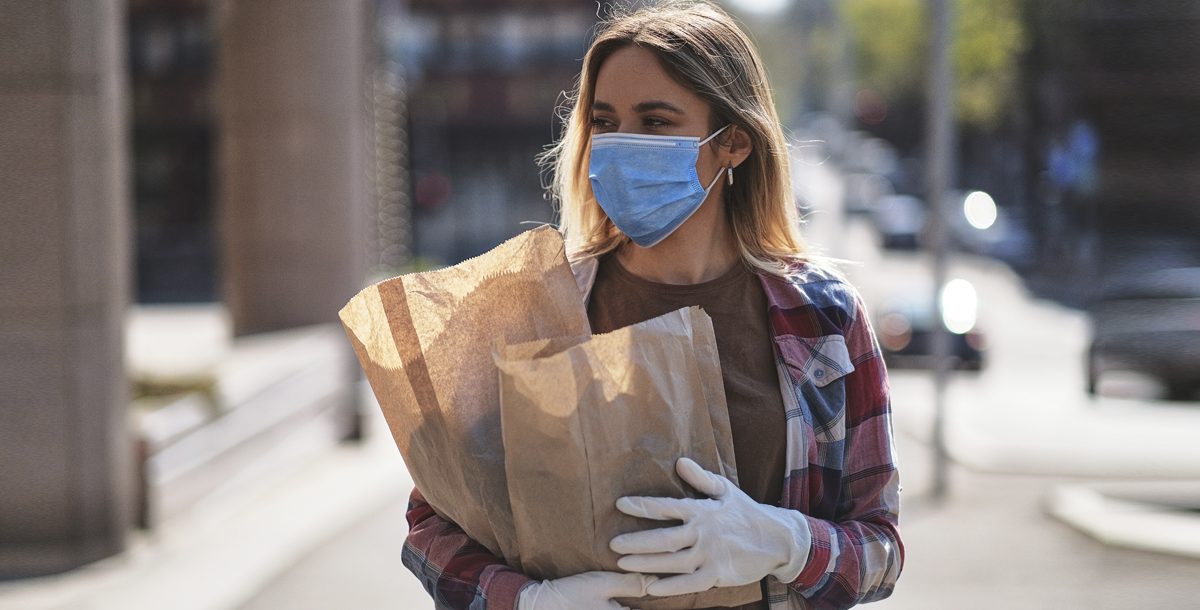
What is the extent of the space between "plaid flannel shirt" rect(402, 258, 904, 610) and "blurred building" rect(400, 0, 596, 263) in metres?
48.9

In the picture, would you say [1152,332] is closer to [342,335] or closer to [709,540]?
[342,335]

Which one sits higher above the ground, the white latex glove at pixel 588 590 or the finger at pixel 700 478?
A: the finger at pixel 700 478

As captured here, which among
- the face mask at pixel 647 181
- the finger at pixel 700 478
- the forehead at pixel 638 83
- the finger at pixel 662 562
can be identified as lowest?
the finger at pixel 662 562

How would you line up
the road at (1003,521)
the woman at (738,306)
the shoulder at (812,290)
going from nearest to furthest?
the woman at (738,306)
the shoulder at (812,290)
the road at (1003,521)

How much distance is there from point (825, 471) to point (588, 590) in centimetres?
56

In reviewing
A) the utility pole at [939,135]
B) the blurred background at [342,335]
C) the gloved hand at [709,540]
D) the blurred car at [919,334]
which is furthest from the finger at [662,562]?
the blurred car at [919,334]

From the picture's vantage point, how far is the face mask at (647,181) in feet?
8.25

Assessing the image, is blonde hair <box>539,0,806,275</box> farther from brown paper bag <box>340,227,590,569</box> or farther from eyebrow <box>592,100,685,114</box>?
brown paper bag <box>340,227,590,569</box>

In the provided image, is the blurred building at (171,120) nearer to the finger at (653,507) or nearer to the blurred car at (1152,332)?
the blurred car at (1152,332)

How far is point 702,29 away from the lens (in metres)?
2.50

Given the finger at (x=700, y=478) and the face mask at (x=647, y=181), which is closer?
the finger at (x=700, y=478)

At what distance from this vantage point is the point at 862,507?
8.16 feet

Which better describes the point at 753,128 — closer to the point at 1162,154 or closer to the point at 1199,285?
the point at 1199,285

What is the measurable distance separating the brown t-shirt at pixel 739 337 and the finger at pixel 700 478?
0.53 feet
